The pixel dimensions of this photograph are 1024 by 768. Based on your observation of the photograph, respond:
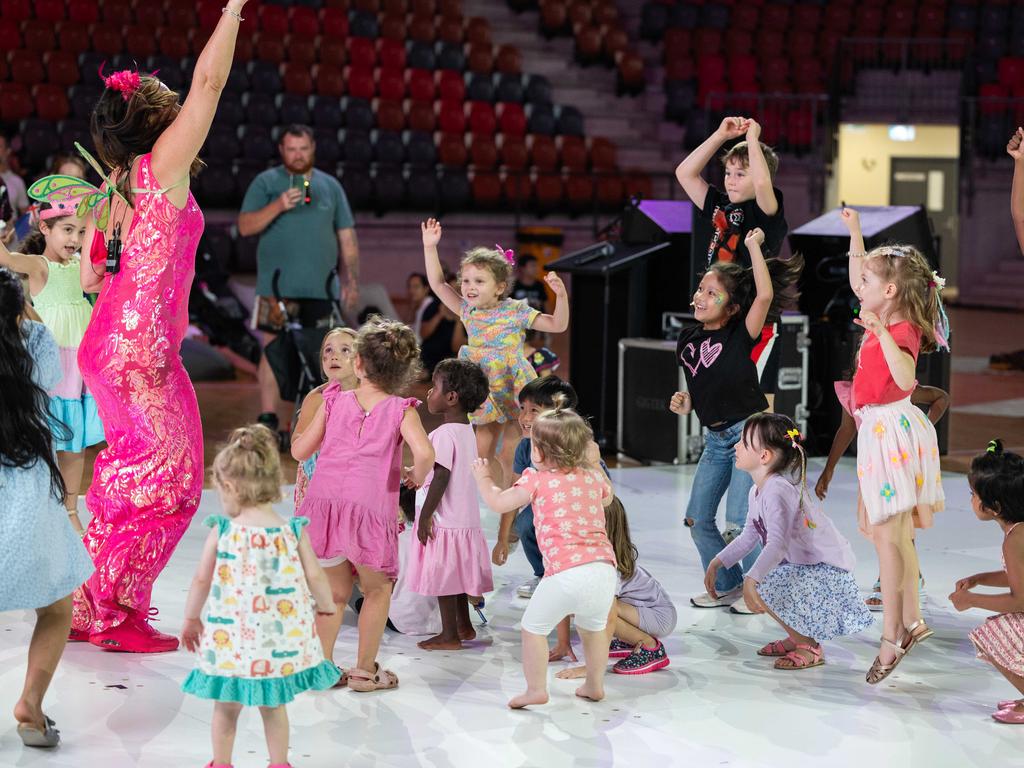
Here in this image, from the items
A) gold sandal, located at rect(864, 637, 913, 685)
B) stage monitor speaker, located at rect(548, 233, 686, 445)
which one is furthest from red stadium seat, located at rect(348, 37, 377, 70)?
gold sandal, located at rect(864, 637, 913, 685)

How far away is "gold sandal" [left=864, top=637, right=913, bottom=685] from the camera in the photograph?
3930mm

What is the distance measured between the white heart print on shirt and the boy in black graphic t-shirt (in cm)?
31

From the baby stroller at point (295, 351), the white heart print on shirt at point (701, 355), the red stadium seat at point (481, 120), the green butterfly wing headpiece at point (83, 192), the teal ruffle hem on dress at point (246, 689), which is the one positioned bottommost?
the teal ruffle hem on dress at point (246, 689)

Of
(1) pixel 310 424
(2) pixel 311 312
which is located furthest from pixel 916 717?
(2) pixel 311 312

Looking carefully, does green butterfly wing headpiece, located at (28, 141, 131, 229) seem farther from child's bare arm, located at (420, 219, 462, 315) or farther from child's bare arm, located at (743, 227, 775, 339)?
child's bare arm, located at (743, 227, 775, 339)

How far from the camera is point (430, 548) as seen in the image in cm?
429

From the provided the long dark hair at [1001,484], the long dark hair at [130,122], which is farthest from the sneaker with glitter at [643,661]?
the long dark hair at [130,122]

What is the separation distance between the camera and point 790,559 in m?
4.22

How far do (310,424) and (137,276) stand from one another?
0.65 m

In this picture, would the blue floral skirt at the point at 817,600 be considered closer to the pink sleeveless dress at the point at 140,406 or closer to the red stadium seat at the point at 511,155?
the pink sleeveless dress at the point at 140,406

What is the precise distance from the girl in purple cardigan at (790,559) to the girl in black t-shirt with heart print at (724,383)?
41 cm

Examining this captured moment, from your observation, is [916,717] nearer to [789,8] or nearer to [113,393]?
[113,393]

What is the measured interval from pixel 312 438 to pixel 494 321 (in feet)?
4.81

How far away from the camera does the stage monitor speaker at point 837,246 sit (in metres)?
7.43
